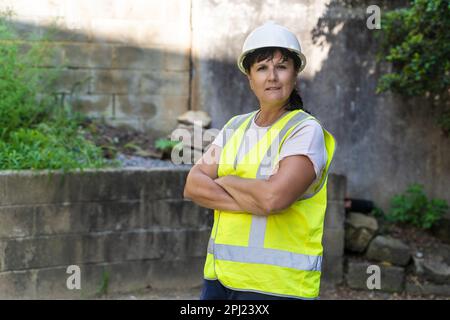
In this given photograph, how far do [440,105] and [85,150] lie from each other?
380 cm

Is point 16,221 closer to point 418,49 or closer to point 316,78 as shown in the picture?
point 316,78

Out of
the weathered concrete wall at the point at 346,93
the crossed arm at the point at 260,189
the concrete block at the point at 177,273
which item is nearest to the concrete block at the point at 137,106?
the weathered concrete wall at the point at 346,93

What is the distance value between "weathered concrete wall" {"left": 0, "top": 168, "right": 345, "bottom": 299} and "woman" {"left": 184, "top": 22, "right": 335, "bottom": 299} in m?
3.03

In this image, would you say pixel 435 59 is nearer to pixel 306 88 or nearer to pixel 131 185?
pixel 306 88

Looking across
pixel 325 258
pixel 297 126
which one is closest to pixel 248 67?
pixel 297 126

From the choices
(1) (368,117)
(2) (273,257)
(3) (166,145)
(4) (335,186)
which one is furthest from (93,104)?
(2) (273,257)

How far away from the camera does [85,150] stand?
6.18 meters

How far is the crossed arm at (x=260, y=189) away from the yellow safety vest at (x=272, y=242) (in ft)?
0.16

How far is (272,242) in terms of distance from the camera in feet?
8.90

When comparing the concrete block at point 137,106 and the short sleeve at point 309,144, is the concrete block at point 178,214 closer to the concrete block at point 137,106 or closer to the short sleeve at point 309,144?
the concrete block at point 137,106

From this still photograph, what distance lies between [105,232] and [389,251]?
2.76 metres

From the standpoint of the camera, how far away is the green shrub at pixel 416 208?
7.04 metres

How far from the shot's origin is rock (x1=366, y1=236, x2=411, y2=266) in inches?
258

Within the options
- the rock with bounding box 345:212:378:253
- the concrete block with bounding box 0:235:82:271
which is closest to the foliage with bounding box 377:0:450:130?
the rock with bounding box 345:212:378:253
